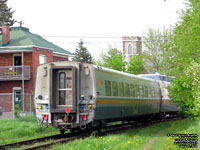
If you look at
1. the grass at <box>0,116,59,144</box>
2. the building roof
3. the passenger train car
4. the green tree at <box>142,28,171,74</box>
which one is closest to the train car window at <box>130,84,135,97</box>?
the passenger train car

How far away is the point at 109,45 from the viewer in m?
71.3

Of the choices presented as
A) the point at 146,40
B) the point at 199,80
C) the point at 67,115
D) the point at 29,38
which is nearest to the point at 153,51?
the point at 146,40

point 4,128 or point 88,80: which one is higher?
point 88,80

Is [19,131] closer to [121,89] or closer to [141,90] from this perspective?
[121,89]

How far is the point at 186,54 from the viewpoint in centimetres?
2284

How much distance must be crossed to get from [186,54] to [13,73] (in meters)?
19.6

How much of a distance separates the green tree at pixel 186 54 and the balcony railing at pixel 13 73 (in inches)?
627

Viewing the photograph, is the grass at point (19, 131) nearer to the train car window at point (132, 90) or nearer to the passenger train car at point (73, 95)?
the passenger train car at point (73, 95)

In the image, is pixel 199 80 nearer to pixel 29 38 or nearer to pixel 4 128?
pixel 4 128

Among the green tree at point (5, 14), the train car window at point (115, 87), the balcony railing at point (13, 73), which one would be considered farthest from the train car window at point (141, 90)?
the green tree at point (5, 14)

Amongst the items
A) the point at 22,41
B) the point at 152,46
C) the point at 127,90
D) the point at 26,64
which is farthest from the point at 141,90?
the point at 152,46

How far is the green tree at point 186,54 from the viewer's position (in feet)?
70.8

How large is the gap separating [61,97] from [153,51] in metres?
41.8

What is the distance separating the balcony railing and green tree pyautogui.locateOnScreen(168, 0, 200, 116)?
52.2ft
